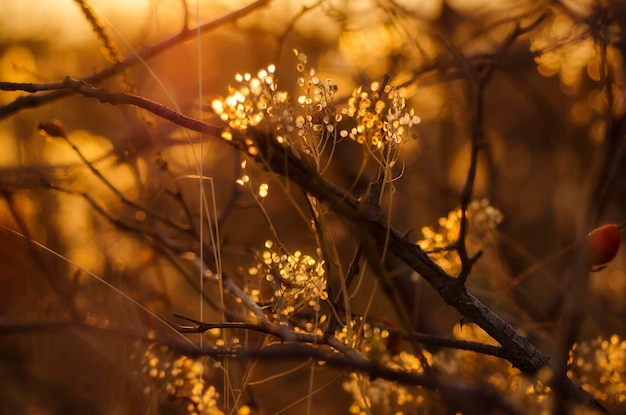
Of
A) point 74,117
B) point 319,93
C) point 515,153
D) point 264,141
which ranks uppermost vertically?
point 515,153

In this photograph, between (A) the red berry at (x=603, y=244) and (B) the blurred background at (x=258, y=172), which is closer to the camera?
(A) the red berry at (x=603, y=244)

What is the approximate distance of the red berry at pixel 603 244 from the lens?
1074 mm

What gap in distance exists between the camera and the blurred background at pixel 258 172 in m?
2.00

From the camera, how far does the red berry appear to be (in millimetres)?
1074

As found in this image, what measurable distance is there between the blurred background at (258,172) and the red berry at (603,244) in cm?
58

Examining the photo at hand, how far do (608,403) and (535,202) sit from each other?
2.86 metres

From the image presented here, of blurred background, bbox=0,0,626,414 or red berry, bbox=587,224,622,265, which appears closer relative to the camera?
red berry, bbox=587,224,622,265

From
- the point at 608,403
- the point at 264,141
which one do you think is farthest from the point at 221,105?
the point at 608,403

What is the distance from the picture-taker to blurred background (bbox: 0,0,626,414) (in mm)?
1999

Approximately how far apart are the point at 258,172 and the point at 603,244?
1047 mm

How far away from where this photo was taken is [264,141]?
77 cm

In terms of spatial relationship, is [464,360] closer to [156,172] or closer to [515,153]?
[156,172]

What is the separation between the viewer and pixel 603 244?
1075 millimetres

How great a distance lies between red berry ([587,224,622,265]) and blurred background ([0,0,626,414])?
0.58m
